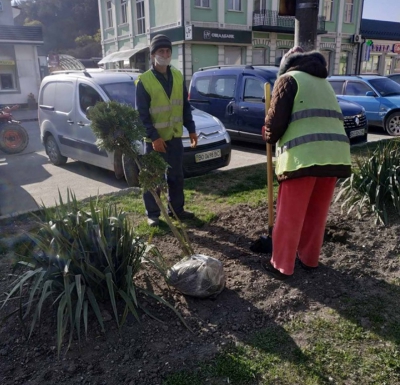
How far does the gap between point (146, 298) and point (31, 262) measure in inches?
35.7

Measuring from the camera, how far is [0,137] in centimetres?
991

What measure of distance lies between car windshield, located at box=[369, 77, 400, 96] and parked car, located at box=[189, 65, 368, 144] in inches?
99.5

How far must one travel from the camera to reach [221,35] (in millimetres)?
26172

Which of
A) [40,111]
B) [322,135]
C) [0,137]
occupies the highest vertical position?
[322,135]

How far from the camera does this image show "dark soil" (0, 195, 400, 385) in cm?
253

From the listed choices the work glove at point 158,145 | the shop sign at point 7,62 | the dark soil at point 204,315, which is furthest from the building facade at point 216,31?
the dark soil at point 204,315

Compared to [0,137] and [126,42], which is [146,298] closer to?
[0,137]

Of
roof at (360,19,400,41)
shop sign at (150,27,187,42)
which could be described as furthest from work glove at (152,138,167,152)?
roof at (360,19,400,41)

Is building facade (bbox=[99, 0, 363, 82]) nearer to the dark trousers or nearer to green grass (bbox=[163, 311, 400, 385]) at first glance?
the dark trousers

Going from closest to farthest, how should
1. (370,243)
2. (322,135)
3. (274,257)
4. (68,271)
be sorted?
(68,271) < (322,135) < (274,257) < (370,243)

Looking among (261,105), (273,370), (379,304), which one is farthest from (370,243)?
(261,105)

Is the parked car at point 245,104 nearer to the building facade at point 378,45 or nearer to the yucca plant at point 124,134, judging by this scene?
the yucca plant at point 124,134

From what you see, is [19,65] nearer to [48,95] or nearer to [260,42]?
[260,42]

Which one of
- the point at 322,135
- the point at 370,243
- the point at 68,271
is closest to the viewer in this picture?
the point at 68,271
